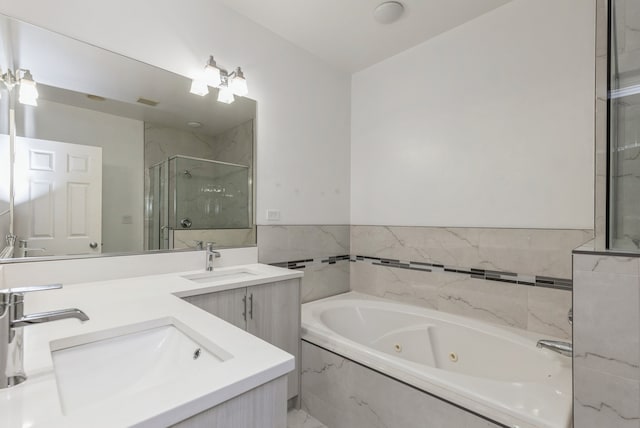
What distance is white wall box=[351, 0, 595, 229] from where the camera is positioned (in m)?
1.72

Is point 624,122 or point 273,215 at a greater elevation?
point 624,122

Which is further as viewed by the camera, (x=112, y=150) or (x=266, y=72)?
(x=266, y=72)

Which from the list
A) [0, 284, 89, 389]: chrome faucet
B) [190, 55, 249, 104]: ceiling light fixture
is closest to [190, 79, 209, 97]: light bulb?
[190, 55, 249, 104]: ceiling light fixture

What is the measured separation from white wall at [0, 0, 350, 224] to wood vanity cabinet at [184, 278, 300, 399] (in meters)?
0.66

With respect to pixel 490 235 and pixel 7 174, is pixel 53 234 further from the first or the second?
pixel 490 235

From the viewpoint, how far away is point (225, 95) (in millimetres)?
1985

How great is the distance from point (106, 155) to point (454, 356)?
2338 mm

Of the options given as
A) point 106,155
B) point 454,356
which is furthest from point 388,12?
point 454,356

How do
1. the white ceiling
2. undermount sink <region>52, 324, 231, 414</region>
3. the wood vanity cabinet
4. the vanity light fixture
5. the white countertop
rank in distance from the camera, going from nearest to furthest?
1. the white countertop
2. undermount sink <region>52, 324, 231, 414</region>
3. the wood vanity cabinet
4. the vanity light fixture
5. the white ceiling

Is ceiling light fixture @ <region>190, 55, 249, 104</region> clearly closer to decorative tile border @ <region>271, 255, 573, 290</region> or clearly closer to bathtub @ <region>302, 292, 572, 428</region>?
decorative tile border @ <region>271, 255, 573, 290</region>

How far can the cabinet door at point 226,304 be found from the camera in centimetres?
141

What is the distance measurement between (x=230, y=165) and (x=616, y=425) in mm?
2192

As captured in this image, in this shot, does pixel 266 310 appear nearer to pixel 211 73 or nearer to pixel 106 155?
pixel 106 155

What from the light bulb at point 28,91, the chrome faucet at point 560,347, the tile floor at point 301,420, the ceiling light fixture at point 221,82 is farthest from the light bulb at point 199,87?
the chrome faucet at point 560,347
